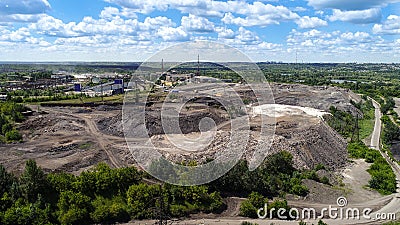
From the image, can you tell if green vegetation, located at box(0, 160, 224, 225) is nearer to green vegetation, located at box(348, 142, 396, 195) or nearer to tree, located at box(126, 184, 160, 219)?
tree, located at box(126, 184, 160, 219)

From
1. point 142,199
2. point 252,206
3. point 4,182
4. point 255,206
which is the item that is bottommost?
point 255,206

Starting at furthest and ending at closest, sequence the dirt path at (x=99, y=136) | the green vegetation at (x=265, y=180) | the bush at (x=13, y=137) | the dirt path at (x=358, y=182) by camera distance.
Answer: the bush at (x=13, y=137) → the dirt path at (x=99, y=136) → the dirt path at (x=358, y=182) → the green vegetation at (x=265, y=180)

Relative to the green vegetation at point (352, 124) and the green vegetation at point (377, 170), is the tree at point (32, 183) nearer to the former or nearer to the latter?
the green vegetation at point (377, 170)

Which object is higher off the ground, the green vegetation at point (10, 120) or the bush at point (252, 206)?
the green vegetation at point (10, 120)

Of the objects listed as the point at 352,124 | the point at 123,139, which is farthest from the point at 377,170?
the point at 123,139

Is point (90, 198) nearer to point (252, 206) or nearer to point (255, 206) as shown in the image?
point (252, 206)

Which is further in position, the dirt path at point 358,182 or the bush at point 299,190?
the dirt path at point 358,182

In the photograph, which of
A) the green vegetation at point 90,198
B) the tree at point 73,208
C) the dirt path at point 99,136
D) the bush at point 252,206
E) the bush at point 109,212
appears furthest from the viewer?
the dirt path at point 99,136

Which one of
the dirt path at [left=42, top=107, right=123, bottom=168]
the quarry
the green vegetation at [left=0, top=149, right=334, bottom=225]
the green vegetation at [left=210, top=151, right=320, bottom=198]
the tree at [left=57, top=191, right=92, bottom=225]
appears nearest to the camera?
the tree at [left=57, top=191, right=92, bottom=225]

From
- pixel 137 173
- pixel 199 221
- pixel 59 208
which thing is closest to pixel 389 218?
pixel 199 221

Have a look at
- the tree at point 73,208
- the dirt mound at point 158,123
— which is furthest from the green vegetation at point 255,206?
the dirt mound at point 158,123

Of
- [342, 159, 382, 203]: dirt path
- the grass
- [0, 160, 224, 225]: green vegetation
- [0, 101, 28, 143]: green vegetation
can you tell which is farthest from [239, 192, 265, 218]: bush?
the grass
